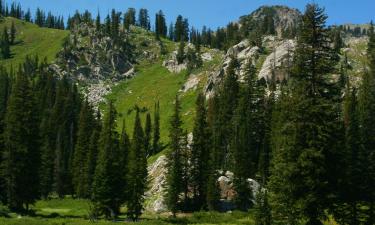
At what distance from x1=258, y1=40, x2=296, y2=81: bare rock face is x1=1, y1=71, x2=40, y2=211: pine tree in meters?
78.9

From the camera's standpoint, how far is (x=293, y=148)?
28.5m

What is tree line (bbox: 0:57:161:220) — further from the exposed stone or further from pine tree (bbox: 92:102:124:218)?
the exposed stone

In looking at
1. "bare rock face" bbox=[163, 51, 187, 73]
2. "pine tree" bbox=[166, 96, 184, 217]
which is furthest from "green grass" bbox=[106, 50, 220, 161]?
"pine tree" bbox=[166, 96, 184, 217]

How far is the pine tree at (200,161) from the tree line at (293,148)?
162 mm

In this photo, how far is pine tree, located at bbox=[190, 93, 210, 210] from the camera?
240ft

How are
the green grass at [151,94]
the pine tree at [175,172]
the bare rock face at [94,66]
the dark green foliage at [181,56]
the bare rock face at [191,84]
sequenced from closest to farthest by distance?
the pine tree at [175,172] → the green grass at [151,94] → the bare rock face at [191,84] → the bare rock face at [94,66] → the dark green foliage at [181,56]

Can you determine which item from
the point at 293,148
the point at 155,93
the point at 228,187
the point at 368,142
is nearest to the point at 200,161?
the point at 228,187

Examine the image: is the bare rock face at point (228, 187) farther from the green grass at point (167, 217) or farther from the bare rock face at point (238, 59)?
the bare rock face at point (238, 59)

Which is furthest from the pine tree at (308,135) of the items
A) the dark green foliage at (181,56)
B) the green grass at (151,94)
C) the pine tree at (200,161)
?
the dark green foliage at (181,56)

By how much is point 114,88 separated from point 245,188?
120710mm

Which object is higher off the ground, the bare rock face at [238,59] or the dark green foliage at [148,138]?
the bare rock face at [238,59]

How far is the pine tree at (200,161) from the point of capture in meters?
73.0

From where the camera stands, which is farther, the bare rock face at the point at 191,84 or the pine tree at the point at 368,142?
the bare rock face at the point at 191,84

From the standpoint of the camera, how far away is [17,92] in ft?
189
